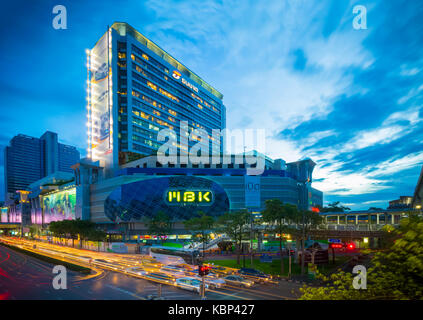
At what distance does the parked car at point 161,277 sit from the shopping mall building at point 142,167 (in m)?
60.3

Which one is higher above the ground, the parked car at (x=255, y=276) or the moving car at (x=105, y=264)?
the parked car at (x=255, y=276)

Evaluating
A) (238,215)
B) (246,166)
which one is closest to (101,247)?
(238,215)

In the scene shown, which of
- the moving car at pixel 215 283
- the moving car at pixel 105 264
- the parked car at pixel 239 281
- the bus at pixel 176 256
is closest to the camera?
the moving car at pixel 215 283

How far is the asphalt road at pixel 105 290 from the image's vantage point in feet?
93.6

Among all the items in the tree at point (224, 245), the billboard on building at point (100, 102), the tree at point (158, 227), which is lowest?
the tree at point (224, 245)

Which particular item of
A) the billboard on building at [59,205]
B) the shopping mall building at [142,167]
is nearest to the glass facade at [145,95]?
the shopping mall building at [142,167]

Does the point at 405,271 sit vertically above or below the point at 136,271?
above

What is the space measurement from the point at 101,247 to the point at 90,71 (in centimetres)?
9863

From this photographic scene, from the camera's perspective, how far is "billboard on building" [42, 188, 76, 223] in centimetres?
12018

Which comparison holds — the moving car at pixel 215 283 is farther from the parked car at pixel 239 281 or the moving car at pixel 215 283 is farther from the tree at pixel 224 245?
the tree at pixel 224 245

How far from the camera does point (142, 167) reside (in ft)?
366

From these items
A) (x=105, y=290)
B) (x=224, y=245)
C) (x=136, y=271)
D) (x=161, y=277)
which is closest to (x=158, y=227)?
(x=224, y=245)

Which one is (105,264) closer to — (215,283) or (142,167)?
(215,283)

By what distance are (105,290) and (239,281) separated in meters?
16.2
